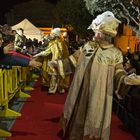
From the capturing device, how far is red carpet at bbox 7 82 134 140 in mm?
7105

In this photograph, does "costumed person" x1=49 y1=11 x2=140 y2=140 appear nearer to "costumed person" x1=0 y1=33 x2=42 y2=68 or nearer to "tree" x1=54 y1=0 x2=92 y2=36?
"costumed person" x1=0 y1=33 x2=42 y2=68

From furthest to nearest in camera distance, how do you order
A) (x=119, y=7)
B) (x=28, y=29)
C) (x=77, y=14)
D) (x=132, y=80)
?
(x=77, y=14)
(x=28, y=29)
(x=119, y=7)
(x=132, y=80)

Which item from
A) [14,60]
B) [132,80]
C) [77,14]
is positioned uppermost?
[77,14]

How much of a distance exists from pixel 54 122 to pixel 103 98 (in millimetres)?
2640

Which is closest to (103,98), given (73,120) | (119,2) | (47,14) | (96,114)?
(96,114)

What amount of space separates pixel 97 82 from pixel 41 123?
257 centimetres

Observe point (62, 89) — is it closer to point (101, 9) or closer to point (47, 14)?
point (101, 9)

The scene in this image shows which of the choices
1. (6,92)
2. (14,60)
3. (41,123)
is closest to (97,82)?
(14,60)

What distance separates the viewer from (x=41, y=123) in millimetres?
8000

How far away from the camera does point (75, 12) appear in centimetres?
2519

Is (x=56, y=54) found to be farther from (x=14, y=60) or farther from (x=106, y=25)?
(x=14, y=60)

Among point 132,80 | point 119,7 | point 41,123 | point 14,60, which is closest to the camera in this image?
point 132,80

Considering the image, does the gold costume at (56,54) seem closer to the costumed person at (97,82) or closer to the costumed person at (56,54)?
the costumed person at (56,54)

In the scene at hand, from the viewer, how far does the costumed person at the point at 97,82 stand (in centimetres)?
577
